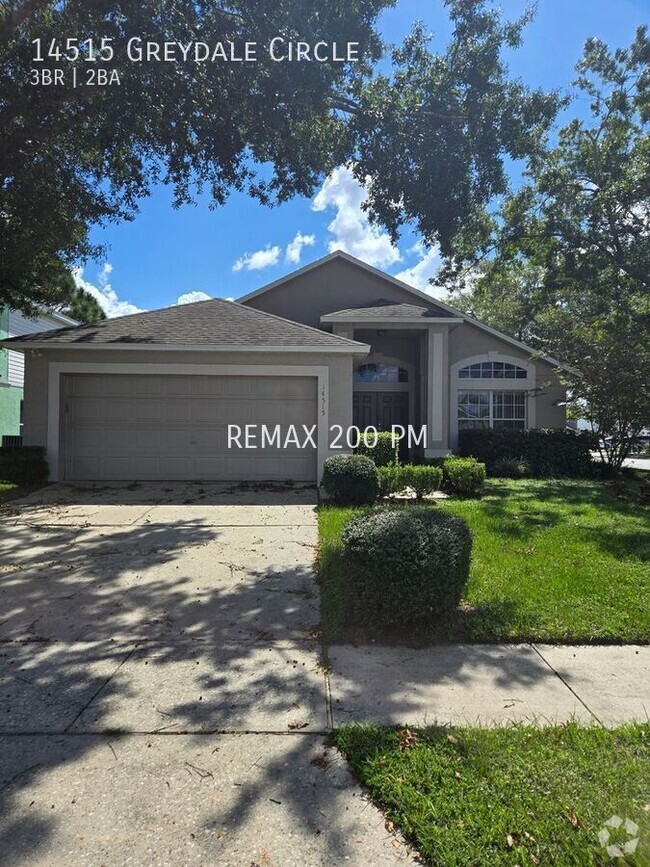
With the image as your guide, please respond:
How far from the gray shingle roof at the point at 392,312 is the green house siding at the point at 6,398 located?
11.4 meters

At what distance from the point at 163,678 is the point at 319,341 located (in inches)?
354

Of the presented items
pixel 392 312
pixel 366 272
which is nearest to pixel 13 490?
pixel 392 312

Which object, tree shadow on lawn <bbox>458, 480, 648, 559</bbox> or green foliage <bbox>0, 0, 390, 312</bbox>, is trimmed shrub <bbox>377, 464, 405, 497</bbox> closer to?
tree shadow on lawn <bbox>458, 480, 648, 559</bbox>

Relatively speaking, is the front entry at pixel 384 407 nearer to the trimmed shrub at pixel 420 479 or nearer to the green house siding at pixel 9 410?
the trimmed shrub at pixel 420 479

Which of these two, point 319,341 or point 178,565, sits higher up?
point 319,341

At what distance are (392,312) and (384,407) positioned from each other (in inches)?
130

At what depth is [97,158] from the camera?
9227 millimetres

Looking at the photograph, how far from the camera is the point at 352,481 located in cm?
927

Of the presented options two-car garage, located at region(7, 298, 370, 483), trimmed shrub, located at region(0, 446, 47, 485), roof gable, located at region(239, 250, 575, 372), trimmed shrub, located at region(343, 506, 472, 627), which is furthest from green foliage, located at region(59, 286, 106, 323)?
trimmed shrub, located at region(343, 506, 472, 627)

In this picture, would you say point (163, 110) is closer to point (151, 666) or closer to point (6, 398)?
point (151, 666)

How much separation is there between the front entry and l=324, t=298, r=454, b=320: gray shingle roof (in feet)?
9.15

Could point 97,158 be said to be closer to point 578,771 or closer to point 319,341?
point 319,341

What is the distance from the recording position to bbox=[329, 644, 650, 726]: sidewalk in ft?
9.90

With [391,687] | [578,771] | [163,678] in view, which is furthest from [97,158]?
[578,771]
